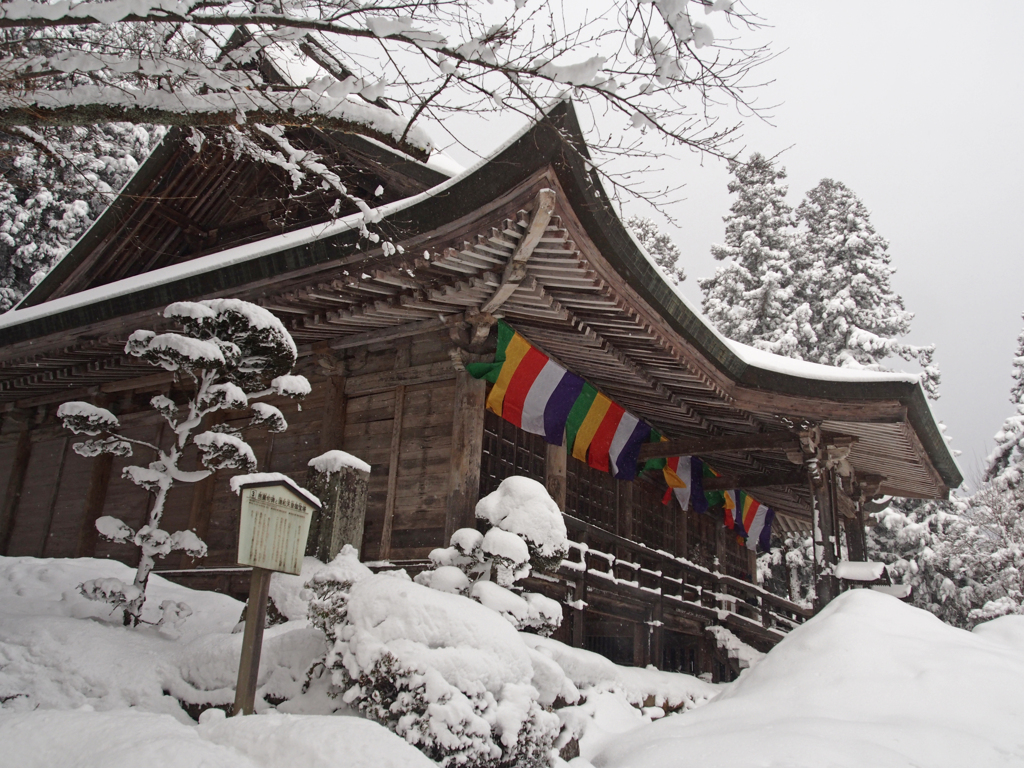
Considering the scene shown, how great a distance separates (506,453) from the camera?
9102 mm

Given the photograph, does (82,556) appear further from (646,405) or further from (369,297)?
(646,405)

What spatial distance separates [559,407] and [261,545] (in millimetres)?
5500

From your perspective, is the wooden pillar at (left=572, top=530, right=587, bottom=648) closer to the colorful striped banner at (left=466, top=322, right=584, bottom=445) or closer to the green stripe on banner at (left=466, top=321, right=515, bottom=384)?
the colorful striped banner at (left=466, top=322, right=584, bottom=445)

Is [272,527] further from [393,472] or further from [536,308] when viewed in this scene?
[536,308]

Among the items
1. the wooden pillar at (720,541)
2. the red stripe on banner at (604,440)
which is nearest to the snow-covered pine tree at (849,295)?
the wooden pillar at (720,541)

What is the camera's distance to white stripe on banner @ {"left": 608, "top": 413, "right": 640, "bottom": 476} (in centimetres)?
1094

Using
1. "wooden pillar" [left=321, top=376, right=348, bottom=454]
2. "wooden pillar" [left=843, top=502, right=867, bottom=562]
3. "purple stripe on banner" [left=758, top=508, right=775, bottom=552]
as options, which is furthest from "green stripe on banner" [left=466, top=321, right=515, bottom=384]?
"purple stripe on banner" [left=758, top=508, right=775, bottom=552]

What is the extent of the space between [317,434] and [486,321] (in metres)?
2.83

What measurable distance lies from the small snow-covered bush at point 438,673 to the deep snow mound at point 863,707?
2.37ft

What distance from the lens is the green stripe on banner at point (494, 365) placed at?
8281 millimetres

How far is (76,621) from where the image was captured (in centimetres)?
619

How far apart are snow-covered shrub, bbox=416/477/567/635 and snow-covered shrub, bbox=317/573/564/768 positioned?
2.12 feet

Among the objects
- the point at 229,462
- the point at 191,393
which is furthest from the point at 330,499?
the point at 191,393

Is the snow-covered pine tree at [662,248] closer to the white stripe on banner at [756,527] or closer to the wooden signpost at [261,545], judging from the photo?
the white stripe on banner at [756,527]
